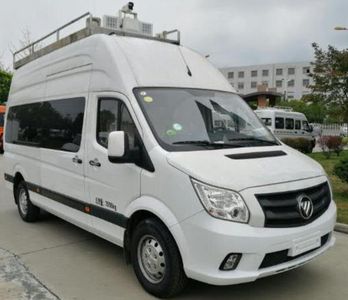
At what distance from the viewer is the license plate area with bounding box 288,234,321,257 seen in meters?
3.88

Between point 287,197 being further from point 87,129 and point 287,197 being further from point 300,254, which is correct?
point 87,129

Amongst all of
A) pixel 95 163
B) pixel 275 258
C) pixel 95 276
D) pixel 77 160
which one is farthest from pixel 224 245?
pixel 77 160

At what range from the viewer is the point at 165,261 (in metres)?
4.05

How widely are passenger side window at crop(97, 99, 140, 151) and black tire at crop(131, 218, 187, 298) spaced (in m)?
0.81

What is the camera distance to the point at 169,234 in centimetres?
402

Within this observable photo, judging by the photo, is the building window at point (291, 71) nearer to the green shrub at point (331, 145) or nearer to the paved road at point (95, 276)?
the green shrub at point (331, 145)

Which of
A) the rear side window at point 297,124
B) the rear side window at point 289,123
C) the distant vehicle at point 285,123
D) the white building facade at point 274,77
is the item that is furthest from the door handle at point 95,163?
the white building facade at point 274,77

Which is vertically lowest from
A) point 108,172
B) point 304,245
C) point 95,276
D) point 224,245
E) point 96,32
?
point 95,276

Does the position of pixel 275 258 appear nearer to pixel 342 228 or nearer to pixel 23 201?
pixel 342 228

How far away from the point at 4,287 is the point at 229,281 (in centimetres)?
235

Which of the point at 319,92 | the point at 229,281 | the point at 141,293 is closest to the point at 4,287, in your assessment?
the point at 141,293

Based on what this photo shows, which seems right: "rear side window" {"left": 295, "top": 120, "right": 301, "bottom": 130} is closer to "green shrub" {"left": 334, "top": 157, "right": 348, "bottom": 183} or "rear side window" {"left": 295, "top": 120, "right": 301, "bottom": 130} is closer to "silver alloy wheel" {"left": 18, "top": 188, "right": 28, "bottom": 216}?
"green shrub" {"left": 334, "top": 157, "right": 348, "bottom": 183}

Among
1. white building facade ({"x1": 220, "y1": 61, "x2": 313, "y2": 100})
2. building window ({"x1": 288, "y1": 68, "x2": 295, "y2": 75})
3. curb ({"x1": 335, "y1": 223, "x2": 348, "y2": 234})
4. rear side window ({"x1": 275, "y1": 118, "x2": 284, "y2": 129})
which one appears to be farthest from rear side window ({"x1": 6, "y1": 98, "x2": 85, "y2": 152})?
building window ({"x1": 288, "y1": 68, "x2": 295, "y2": 75})

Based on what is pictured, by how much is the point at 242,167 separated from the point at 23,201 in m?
4.73
